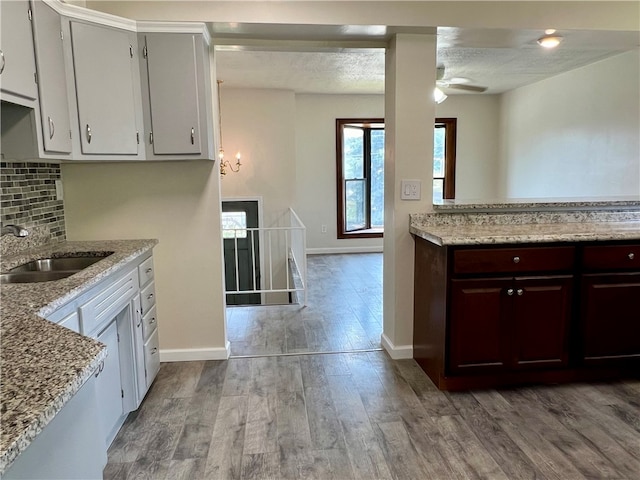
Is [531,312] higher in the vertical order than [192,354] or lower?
higher

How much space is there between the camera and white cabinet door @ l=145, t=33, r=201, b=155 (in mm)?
2463

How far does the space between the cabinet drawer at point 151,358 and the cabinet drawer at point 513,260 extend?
72.2 inches

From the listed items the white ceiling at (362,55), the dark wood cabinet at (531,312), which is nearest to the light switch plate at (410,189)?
the dark wood cabinet at (531,312)

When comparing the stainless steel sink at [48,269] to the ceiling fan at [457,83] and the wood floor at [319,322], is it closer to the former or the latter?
the wood floor at [319,322]

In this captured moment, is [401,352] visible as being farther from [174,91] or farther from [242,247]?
[242,247]

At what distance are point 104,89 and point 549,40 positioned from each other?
2813 millimetres

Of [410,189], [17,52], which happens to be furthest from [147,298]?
[410,189]

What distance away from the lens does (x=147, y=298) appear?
2.56 m

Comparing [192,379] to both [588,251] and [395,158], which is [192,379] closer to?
[395,158]

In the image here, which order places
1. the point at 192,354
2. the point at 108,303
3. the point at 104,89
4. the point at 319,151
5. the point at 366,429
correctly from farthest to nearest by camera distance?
the point at 319,151, the point at 192,354, the point at 104,89, the point at 366,429, the point at 108,303

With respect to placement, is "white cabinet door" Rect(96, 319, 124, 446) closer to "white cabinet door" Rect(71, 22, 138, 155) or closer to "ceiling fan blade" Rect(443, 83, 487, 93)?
"white cabinet door" Rect(71, 22, 138, 155)

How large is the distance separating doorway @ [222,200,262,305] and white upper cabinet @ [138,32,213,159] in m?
3.60

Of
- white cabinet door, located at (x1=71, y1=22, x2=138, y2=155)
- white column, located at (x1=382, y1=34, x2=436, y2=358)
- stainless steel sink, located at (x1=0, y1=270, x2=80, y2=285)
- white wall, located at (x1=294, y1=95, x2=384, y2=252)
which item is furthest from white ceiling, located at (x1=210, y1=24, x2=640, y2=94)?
stainless steel sink, located at (x1=0, y1=270, x2=80, y2=285)

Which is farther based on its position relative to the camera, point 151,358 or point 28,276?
point 151,358
